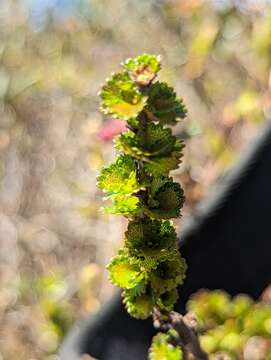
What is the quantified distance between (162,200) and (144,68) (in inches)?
3.8

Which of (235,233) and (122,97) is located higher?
(235,233)

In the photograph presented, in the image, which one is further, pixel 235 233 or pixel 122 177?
pixel 235 233

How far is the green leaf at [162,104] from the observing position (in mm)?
538

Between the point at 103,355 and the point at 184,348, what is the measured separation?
471 mm

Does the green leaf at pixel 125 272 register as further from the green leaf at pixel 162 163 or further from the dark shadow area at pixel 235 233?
the dark shadow area at pixel 235 233

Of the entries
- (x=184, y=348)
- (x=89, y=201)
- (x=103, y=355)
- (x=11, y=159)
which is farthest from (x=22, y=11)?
(x=184, y=348)

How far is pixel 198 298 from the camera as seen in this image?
3.72ft

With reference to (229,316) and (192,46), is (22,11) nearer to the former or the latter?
(192,46)

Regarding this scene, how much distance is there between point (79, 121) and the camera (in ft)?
6.72

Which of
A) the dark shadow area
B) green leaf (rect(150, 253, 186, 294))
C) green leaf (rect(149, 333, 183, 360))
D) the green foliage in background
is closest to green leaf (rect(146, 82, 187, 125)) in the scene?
green leaf (rect(150, 253, 186, 294))

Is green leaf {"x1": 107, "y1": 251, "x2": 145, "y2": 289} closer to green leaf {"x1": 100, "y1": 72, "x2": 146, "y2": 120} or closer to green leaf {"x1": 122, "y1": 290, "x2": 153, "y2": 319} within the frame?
green leaf {"x1": 122, "y1": 290, "x2": 153, "y2": 319}

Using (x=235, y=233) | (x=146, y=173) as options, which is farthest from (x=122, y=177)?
(x=235, y=233)

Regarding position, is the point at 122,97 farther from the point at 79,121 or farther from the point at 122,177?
the point at 79,121

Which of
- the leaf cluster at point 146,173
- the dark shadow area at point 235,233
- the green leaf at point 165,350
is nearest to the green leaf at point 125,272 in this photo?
the leaf cluster at point 146,173
